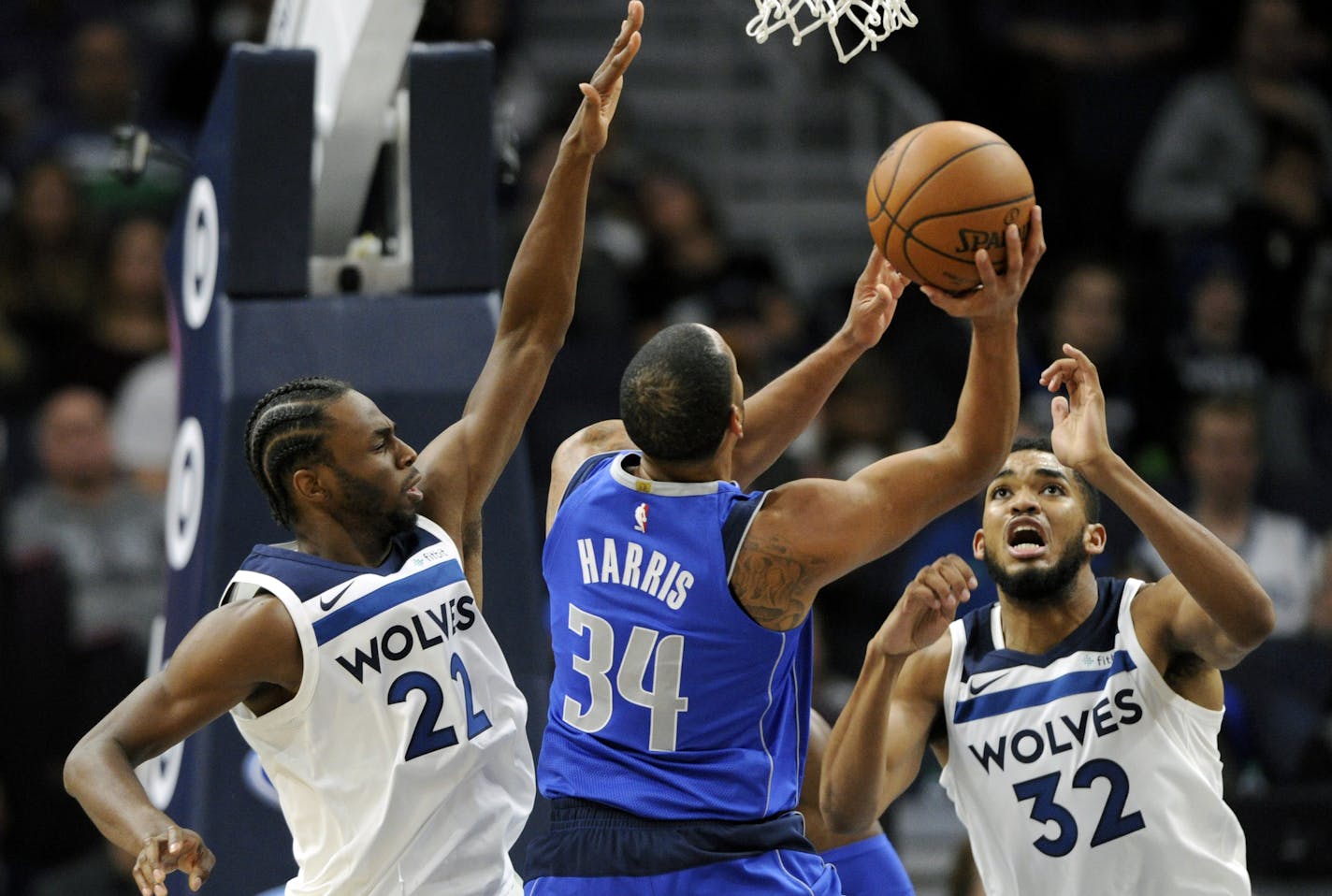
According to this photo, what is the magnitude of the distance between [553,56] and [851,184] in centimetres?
198

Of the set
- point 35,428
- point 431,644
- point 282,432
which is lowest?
point 35,428

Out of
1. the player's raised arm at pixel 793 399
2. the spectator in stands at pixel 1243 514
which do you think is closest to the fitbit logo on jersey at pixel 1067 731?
the player's raised arm at pixel 793 399

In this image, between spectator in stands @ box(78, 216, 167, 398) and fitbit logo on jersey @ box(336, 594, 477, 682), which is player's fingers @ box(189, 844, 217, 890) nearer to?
fitbit logo on jersey @ box(336, 594, 477, 682)

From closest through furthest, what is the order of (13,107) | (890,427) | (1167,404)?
(890,427)
(1167,404)
(13,107)

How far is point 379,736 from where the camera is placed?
4332mm

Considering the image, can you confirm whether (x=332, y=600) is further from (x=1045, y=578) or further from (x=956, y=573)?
(x=1045, y=578)

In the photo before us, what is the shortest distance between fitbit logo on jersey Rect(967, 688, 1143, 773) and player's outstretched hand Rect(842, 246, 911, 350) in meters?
1.12

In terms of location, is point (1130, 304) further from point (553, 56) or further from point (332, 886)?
point (332, 886)

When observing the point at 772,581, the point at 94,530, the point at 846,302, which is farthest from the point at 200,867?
the point at 846,302

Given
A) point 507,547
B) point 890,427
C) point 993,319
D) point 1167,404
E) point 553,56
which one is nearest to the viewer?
point 993,319

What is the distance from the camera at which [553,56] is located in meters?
11.9

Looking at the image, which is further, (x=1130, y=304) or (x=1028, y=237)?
(x=1130, y=304)

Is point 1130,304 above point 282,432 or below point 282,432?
below

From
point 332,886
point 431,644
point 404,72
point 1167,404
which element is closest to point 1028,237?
point 431,644
